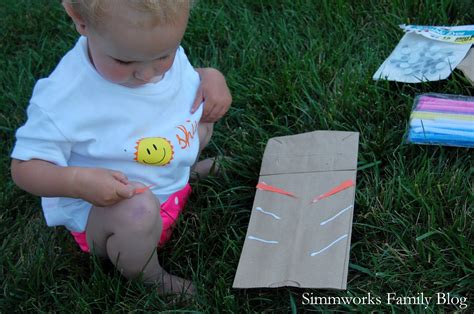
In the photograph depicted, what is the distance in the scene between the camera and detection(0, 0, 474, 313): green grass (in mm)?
1575

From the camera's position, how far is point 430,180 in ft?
5.56

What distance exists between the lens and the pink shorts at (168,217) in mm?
1705

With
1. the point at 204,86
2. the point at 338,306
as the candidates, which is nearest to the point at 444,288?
the point at 338,306

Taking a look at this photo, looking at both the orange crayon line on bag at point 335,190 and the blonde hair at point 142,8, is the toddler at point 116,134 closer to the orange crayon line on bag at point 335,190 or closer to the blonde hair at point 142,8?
the blonde hair at point 142,8

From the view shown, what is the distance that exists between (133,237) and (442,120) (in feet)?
2.93

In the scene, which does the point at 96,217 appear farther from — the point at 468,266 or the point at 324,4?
the point at 324,4

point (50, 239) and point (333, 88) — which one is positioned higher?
point (333, 88)

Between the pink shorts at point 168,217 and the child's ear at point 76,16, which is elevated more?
the child's ear at point 76,16

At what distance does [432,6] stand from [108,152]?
4.22 ft

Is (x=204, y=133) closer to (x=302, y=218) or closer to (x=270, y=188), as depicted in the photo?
(x=270, y=188)

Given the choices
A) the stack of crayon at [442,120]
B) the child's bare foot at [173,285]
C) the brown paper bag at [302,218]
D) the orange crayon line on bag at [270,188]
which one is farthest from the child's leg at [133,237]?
the stack of crayon at [442,120]

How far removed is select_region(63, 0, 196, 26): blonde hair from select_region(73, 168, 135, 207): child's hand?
0.32 meters

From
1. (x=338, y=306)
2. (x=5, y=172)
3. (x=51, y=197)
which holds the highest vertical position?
(x=51, y=197)

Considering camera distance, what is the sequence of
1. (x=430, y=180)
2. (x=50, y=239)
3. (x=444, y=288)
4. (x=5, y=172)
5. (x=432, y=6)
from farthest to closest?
(x=432, y=6) → (x=5, y=172) → (x=50, y=239) → (x=430, y=180) → (x=444, y=288)
